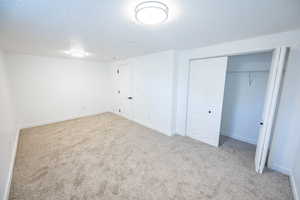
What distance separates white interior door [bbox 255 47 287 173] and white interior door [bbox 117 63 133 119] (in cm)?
372

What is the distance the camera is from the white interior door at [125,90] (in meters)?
4.65

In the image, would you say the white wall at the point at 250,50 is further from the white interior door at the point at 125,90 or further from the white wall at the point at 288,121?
the white interior door at the point at 125,90

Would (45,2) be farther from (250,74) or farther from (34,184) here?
(250,74)

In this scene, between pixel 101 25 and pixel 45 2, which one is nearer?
pixel 45 2

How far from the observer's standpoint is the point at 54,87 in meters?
4.29

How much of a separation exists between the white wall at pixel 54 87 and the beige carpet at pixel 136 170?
1.03m

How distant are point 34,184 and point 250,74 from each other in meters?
4.76

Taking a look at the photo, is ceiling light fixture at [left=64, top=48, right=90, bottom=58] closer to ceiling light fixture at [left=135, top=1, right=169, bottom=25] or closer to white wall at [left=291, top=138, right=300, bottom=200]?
ceiling light fixture at [left=135, top=1, right=169, bottom=25]

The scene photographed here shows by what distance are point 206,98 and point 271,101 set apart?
1.20 metres

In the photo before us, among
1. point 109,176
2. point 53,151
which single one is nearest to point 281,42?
point 109,176

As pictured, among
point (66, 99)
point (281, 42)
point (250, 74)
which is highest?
point (281, 42)

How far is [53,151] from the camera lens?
263 centimetres

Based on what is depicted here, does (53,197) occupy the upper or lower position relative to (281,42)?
lower

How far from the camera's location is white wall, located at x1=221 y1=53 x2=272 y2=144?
2867mm
